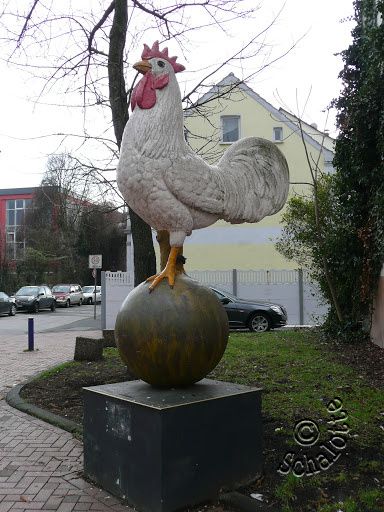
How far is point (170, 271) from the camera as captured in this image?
433 cm

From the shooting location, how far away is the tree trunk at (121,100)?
8289 millimetres

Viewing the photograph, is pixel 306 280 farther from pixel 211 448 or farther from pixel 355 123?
pixel 211 448

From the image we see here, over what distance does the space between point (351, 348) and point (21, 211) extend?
51098 mm

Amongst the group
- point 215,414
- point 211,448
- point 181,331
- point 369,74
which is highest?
point 369,74

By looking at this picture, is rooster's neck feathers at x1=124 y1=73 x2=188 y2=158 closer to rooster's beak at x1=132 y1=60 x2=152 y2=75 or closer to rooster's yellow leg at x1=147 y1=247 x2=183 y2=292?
rooster's beak at x1=132 y1=60 x2=152 y2=75

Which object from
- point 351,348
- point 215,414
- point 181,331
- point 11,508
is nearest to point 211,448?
point 215,414

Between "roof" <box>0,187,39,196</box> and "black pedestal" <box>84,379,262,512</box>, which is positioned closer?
"black pedestal" <box>84,379,262,512</box>

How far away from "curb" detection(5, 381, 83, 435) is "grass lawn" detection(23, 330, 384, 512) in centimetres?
18

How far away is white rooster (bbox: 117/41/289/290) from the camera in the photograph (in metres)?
4.14

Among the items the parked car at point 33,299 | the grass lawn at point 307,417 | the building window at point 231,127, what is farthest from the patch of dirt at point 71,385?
the parked car at point 33,299

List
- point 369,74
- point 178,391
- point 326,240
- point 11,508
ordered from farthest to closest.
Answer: point 326,240
point 369,74
point 178,391
point 11,508

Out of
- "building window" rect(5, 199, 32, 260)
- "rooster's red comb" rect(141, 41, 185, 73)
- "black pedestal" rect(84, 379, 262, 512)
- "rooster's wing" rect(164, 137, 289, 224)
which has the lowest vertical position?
"black pedestal" rect(84, 379, 262, 512)

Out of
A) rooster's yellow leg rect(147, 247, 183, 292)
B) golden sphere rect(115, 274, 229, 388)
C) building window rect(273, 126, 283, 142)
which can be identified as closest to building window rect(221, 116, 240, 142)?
building window rect(273, 126, 283, 142)

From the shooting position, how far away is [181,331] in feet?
13.3
